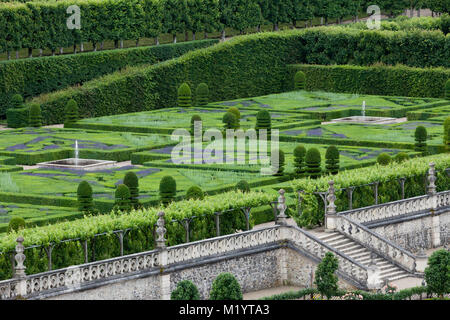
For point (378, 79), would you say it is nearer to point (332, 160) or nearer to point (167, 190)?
point (332, 160)

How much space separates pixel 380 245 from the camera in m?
45.4

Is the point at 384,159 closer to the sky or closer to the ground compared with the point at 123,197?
closer to the sky

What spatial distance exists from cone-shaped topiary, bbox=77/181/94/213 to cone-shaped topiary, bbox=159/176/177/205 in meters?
2.74

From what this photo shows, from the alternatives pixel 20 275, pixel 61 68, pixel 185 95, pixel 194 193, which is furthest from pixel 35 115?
pixel 20 275

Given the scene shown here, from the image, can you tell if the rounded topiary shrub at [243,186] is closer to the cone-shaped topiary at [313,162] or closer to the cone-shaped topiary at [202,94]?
the cone-shaped topiary at [313,162]

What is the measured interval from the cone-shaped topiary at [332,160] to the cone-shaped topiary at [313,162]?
0.49 m

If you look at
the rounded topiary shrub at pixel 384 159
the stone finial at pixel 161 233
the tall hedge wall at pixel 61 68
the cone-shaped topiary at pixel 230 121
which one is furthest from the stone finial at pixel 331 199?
the tall hedge wall at pixel 61 68

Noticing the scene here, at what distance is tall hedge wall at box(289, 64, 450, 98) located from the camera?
83.3 metres

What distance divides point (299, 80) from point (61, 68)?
1744 cm

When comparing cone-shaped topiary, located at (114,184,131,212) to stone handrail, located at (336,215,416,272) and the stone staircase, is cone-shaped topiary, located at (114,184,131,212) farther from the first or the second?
stone handrail, located at (336,215,416,272)

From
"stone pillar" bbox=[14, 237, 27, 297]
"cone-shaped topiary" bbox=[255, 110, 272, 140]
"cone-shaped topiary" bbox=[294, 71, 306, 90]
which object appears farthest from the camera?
"cone-shaped topiary" bbox=[294, 71, 306, 90]

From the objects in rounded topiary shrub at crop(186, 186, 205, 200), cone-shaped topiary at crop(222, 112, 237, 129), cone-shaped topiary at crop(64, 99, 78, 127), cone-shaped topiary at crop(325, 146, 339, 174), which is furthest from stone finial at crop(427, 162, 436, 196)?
cone-shaped topiary at crop(64, 99, 78, 127)

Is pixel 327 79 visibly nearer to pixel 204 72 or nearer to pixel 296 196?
pixel 204 72

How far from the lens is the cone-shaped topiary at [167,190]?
163 feet
